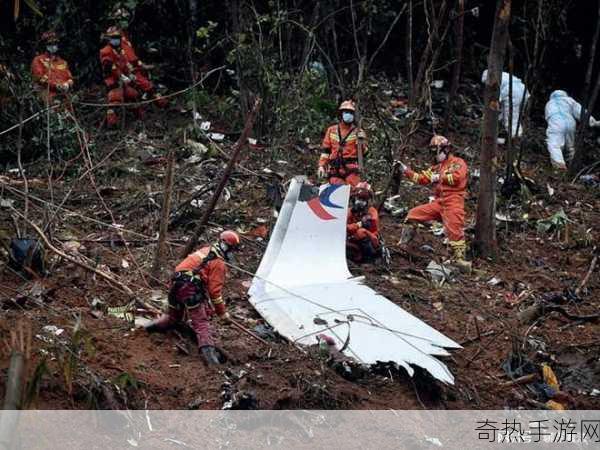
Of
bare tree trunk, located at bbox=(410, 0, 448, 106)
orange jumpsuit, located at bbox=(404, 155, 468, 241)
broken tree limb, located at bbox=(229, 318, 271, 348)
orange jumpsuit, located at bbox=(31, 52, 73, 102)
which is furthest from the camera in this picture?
orange jumpsuit, located at bbox=(31, 52, 73, 102)

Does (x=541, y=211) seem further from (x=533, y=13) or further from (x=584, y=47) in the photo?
(x=584, y=47)

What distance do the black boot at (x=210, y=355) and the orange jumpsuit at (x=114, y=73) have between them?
607 cm

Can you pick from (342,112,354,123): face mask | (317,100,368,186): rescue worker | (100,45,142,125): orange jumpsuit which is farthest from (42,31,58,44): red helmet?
(342,112,354,123): face mask

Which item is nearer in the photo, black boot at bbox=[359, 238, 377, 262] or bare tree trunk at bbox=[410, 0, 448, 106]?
black boot at bbox=[359, 238, 377, 262]

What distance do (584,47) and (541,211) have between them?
4793mm

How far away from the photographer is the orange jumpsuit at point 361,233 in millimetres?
8570

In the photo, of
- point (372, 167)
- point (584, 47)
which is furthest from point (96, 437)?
point (584, 47)

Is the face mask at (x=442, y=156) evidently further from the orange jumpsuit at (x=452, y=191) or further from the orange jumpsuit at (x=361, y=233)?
the orange jumpsuit at (x=361, y=233)

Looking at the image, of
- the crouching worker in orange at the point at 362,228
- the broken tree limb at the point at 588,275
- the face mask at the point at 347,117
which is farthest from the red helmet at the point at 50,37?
the broken tree limb at the point at 588,275

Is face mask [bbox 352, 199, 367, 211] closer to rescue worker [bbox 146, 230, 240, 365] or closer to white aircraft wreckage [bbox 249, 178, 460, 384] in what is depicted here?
white aircraft wreckage [bbox 249, 178, 460, 384]

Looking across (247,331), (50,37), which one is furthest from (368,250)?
(50,37)

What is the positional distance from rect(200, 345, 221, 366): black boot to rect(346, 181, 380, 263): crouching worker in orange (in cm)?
276

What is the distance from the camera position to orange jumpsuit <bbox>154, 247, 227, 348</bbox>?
6.24 metres

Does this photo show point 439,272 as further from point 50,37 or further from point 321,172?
point 50,37
